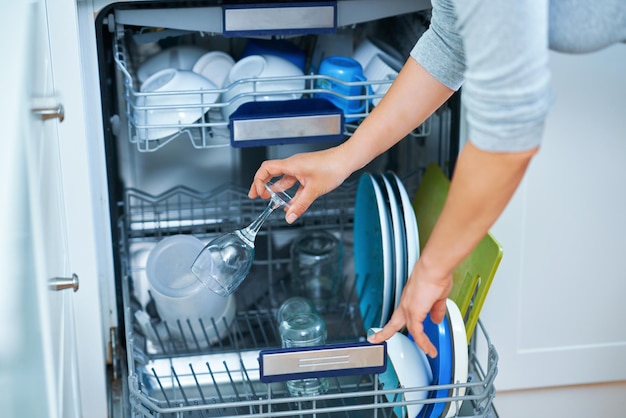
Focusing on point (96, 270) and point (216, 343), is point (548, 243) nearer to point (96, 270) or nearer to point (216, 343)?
point (216, 343)

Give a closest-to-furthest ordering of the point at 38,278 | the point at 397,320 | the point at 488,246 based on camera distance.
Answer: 1. the point at 38,278
2. the point at 397,320
3. the point at 488,246

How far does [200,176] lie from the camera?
162 centimetres

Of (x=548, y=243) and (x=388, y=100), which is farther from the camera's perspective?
(x=548, y=243)

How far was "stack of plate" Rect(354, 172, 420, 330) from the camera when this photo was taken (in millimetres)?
1294

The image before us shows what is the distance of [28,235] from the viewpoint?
0.56 metres

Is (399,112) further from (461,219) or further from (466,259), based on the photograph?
(466,259)

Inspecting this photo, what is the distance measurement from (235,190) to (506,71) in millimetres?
968

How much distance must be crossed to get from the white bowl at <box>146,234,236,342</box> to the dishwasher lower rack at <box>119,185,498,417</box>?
0.02m

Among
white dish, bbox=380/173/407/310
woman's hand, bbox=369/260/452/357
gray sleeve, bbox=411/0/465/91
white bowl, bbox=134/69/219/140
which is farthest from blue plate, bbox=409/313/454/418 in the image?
white bowl, bbox=134/69/219/140

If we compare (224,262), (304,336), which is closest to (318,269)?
(304,336)

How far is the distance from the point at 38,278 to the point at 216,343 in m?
0.90

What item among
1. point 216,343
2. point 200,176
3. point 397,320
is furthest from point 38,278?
point 200,176

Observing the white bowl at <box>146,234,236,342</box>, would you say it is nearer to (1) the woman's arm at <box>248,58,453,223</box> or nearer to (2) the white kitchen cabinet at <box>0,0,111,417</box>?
(2) the white kitchen cabinet at <box>0,0,111,417</box>

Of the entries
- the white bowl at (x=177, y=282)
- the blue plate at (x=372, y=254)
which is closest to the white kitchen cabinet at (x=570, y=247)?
the blue plate at (x=372, y=254)
